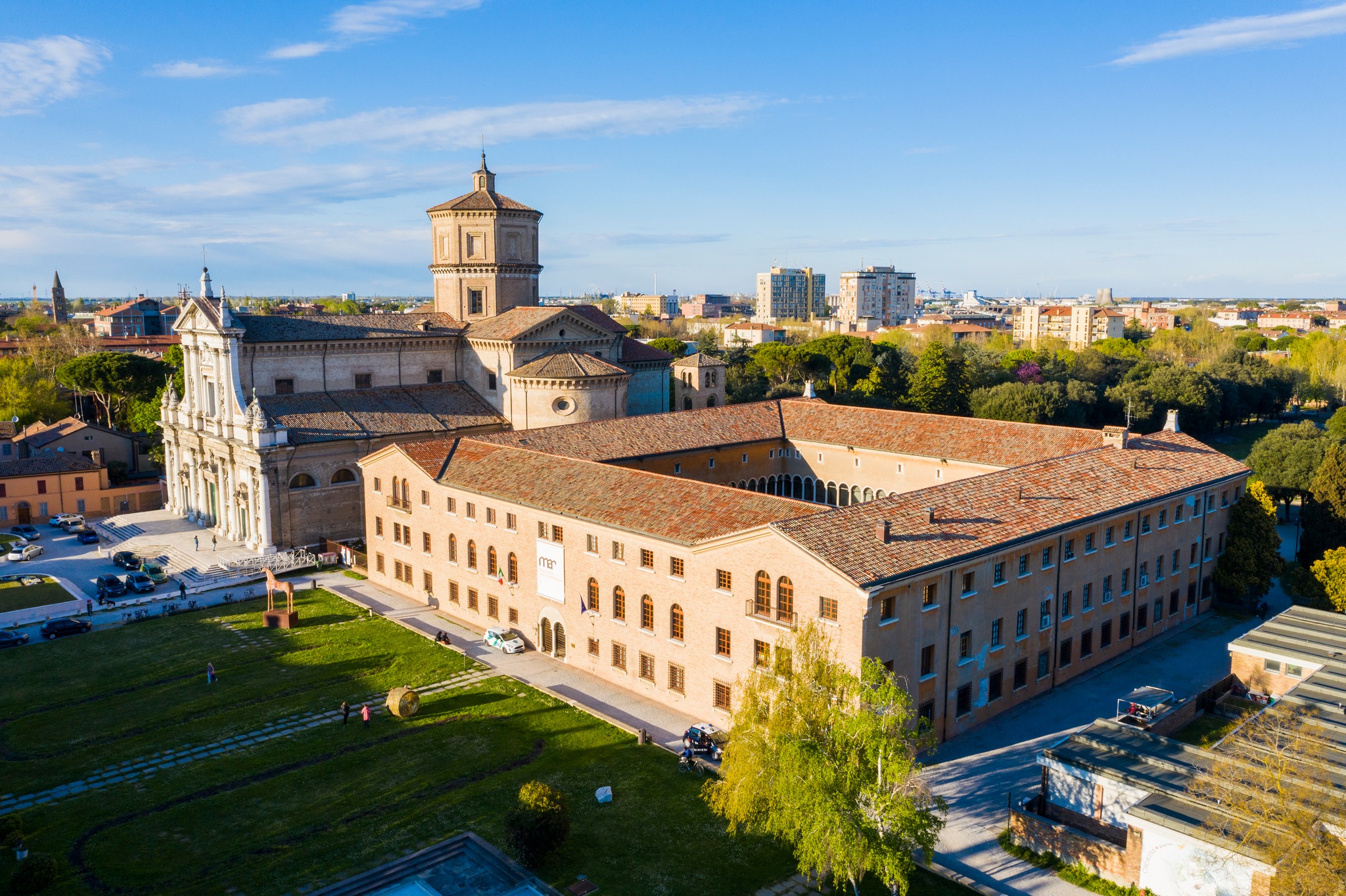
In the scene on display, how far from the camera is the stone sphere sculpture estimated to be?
36406mm

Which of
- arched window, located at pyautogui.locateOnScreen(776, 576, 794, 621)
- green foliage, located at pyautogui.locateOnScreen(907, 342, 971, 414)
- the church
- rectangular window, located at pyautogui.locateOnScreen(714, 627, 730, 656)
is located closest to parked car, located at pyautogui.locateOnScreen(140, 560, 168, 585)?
the church

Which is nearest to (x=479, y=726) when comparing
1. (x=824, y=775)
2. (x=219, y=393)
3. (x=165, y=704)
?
(x=165, y=704)

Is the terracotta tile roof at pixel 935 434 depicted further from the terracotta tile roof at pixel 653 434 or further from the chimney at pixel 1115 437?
the terracotta tile roof at pixel 653 434

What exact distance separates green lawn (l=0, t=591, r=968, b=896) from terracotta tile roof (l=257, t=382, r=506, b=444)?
18775mm

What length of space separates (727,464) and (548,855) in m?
34.1

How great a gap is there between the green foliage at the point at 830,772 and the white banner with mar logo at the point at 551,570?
16.9 m

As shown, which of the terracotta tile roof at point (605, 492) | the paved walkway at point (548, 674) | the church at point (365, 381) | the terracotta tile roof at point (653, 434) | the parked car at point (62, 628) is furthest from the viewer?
the church at point (365, 381)

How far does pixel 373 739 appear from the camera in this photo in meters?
34.9

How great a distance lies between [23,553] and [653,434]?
4150cm

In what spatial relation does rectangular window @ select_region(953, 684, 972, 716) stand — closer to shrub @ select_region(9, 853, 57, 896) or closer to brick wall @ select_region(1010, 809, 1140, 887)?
brick wall @ select_region(1010, 809, 1140, 887)

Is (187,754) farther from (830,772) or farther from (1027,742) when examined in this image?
(1027,742)

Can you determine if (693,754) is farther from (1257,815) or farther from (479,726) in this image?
(1257,815)

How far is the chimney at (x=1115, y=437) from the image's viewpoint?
48625 mm

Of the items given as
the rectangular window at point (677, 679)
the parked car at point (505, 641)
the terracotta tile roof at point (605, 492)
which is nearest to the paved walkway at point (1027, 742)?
the rectangular window at point (677, 679)
